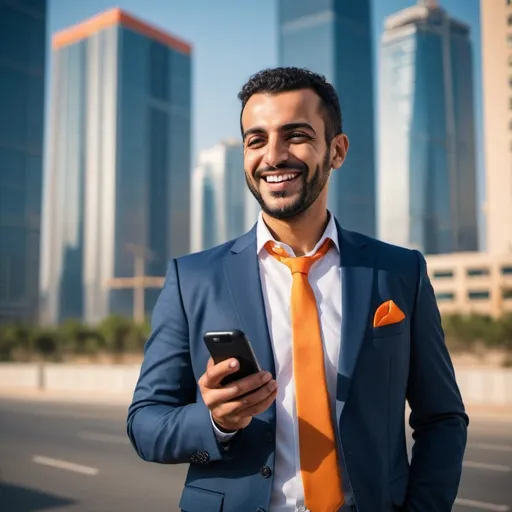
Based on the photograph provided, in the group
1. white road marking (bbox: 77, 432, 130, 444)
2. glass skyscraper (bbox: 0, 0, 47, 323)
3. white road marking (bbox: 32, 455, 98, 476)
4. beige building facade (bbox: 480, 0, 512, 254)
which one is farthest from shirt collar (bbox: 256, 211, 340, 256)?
glass skyscraper (bbox: 0, 0, 47, 323)

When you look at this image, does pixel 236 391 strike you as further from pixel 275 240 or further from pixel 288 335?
pixel 275 240

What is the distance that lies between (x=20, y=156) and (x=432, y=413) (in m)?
93.8

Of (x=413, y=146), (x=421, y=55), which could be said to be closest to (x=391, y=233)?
(x=413, y=146)

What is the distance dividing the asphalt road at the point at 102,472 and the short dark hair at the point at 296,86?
5426 mm

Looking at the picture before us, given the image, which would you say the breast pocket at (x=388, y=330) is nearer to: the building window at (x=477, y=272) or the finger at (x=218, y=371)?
the finger at (x=218, y=371)

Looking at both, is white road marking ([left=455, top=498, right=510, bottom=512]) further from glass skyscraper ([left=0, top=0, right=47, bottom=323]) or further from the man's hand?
glass skyscraper ([left=0, top=0, right=47, bottom=323])

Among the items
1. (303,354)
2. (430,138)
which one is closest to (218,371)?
(303,354)

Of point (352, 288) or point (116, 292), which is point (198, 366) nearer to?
point (352, 288)

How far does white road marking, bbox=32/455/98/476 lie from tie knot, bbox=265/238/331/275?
7158 mm

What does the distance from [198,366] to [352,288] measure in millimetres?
459

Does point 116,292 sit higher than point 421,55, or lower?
lower

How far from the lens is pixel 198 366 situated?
5.59ft

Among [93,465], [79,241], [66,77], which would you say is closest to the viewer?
[93,465]

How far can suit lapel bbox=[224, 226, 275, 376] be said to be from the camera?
1679mm
